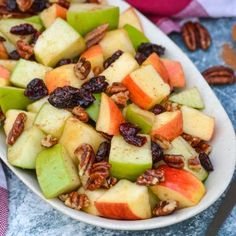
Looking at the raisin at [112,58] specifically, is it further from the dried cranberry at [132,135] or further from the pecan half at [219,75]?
the pecan half at [219,75]

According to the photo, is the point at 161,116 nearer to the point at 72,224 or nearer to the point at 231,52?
the point at 72,224

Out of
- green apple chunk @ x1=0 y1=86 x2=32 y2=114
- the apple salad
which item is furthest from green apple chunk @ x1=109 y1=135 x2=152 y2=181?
green apple chunk @ x1=0 y1=86 x2=32 y2=114

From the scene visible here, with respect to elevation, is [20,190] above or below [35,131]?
below

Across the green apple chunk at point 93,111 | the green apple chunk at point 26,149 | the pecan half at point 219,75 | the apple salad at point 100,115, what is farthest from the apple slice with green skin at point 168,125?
the pecan half at point 219,75

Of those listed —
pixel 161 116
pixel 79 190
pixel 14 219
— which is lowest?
pixel 14 219

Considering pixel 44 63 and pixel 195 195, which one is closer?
pixel 195 195

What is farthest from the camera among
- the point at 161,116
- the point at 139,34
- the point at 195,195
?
the point at 139,34

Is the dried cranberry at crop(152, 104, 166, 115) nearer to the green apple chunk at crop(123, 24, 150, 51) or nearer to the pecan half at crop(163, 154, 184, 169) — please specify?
the pecan half at crop(163, 154, 184, 169)

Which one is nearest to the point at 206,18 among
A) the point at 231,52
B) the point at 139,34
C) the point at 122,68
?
the point at 231,52
